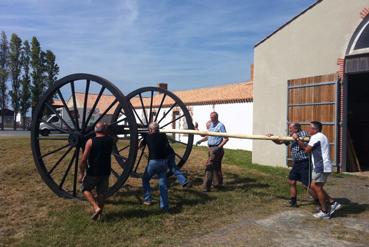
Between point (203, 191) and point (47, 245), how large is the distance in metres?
4.20

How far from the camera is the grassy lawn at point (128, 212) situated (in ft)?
21.3

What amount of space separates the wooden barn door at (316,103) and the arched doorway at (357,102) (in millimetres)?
293

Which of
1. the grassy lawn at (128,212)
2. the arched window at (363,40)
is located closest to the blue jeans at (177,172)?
the grassy lawn at (128,212)

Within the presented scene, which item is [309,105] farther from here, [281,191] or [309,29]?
[281,191]

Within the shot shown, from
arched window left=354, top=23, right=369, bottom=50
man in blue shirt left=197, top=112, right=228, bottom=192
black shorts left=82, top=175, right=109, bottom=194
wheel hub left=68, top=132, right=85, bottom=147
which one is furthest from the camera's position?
arched window left=354, top=23, right=369, bottom=50

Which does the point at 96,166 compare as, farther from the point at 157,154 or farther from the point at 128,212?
the point at 157,154

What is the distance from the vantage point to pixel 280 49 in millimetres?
14188

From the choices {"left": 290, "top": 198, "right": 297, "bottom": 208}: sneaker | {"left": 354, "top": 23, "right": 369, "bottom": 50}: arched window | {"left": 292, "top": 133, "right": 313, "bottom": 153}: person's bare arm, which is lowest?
{"left": 290, "top": 198, "right": 297, "bottom": 208}: sneaker

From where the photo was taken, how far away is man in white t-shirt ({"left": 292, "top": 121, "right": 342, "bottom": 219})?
741cm

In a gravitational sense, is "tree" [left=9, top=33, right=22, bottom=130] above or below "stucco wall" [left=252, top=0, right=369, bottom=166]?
above

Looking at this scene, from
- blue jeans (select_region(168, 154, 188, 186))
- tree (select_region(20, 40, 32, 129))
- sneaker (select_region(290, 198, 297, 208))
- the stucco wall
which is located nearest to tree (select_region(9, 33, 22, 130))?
tree (select_region(20, 40, 32, 129))

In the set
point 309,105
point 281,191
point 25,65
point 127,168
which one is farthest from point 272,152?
point 25,65

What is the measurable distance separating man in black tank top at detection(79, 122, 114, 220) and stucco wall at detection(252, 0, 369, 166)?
7.67 m

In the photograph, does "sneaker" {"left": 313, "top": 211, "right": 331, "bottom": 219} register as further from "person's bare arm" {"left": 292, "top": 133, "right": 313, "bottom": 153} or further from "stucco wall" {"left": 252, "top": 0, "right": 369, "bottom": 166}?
"stucco wall" {"left": 252, "top": 0, "right": 369, "bottom": 166}
